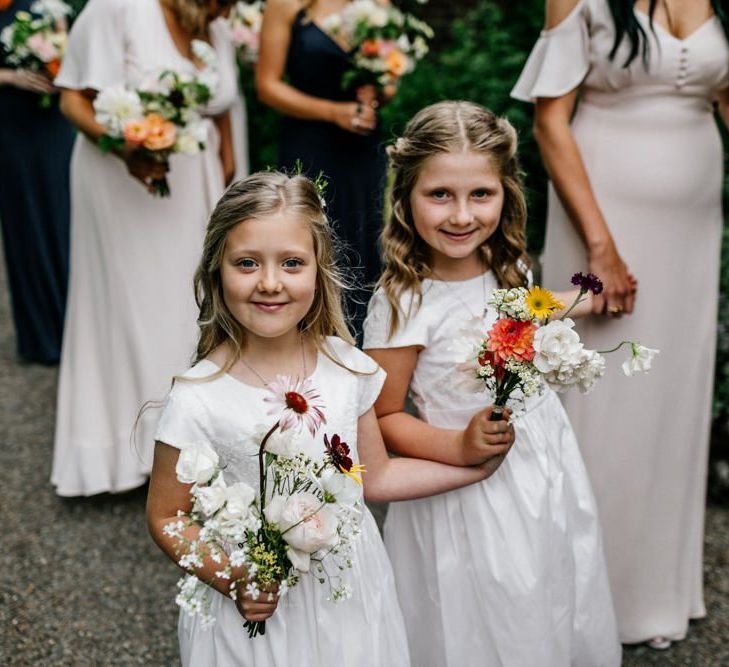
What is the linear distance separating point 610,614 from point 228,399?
55.7 inches

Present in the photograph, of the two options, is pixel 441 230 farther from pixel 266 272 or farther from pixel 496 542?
pixel 496 542

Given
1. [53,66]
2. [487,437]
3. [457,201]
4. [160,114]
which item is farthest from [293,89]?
[487,437]

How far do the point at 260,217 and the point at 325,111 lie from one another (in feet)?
8.12

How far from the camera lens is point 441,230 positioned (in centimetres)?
255

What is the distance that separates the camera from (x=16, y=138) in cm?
580

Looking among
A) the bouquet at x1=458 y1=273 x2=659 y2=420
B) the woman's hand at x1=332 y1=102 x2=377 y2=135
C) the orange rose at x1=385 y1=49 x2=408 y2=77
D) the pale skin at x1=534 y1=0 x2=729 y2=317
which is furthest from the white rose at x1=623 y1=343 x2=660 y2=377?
the orange rose at x1=385 y1=49 x2=408 y2=77

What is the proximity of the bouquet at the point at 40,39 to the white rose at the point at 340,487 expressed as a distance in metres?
4.15

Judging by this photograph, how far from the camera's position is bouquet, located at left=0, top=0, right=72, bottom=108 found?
5.18m

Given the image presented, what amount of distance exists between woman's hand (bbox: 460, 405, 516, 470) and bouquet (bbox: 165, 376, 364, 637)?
505 mm

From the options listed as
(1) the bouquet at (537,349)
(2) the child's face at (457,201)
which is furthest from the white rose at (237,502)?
(2) the child's face at (457,201)

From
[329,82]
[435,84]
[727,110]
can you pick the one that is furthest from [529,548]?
[435,84]

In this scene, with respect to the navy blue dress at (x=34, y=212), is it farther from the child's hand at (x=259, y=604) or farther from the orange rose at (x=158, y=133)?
the child's hand at (x=259, y=604)

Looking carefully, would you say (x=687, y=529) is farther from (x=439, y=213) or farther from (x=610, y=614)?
(x=439, y=213)

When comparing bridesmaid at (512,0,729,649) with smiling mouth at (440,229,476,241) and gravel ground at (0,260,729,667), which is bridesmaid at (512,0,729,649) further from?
smiling mouth at (440,229,476,241)
